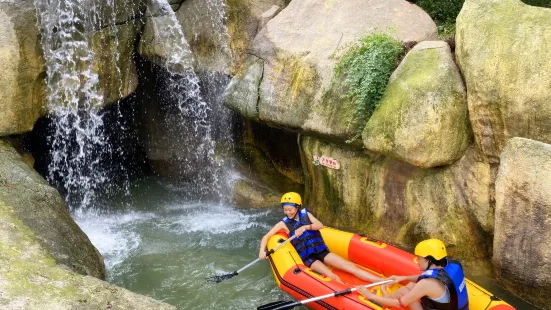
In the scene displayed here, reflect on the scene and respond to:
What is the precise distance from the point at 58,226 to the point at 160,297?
159cm

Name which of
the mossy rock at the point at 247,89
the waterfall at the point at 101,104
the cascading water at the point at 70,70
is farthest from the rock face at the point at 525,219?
the cascading water at the point at 70,70

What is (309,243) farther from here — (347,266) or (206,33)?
(206,33)

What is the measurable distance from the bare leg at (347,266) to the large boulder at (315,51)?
1.84m

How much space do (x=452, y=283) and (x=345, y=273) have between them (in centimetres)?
185

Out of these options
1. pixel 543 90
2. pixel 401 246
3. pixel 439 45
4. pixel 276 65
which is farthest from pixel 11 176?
pixel 543 90

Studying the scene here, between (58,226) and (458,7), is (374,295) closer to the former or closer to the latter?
(58,226)

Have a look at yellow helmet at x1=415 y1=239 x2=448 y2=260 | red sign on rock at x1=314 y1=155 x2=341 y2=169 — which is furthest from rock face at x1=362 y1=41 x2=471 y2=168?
yellow helmet at x1=415 y1=239 x2=448 y2=260

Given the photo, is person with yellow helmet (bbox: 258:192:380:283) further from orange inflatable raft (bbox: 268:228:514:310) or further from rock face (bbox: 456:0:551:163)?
rock face (bbox: 456:0:551:163)

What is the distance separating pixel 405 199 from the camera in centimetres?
781

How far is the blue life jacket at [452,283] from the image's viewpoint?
218 inches

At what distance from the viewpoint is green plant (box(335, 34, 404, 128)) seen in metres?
7.63

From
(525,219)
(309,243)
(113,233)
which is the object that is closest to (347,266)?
(309,243)

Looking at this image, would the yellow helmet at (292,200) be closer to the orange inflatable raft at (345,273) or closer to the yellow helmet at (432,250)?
the orange inflatable raft at (345,273)

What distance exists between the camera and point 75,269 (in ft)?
20.1
